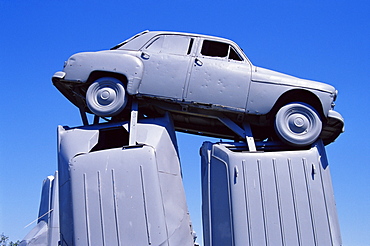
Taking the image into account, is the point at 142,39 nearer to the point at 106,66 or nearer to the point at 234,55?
the point at 106,66

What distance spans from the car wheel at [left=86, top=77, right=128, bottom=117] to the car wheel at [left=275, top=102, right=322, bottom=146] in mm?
3089

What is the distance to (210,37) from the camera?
10391mm

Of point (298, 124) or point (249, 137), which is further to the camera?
point (249, 137)

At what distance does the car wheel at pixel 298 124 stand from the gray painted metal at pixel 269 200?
0.29 metres

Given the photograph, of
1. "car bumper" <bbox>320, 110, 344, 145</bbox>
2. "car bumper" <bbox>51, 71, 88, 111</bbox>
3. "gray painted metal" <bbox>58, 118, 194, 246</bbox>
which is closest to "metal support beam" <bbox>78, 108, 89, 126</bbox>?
"car bumper" <bbox>51, 71, 88, 111</bbox>

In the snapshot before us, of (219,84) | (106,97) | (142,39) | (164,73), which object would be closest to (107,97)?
(106,97)

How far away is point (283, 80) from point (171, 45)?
93.9 inches

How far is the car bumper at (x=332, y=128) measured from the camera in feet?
32.2

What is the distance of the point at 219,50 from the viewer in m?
10.4

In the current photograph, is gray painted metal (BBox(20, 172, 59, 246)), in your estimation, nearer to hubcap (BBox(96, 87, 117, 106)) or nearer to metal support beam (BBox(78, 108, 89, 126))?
metal support beam (BBox(78, 108, 89, 126))

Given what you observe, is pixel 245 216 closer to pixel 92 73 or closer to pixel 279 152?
pixel 279 152

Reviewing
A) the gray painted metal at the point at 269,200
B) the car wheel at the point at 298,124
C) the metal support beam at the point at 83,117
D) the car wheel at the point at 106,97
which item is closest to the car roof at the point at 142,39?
the car wheel at the point at 106,97

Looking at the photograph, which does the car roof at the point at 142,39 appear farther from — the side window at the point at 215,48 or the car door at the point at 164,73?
the car door at the point at 164,73

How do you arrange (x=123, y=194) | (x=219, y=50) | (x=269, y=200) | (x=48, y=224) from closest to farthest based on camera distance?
(x=123, y=194), (x=269, y=200), (x=219, y=50), (x=48, y=224)
